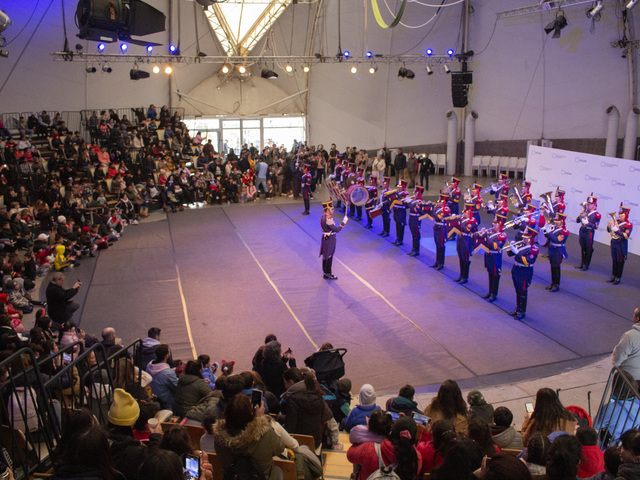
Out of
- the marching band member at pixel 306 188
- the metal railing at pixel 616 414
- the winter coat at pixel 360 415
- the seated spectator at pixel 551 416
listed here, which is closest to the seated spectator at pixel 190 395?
the winter coat at pixel 360 415

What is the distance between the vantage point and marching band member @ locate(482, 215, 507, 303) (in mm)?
10203

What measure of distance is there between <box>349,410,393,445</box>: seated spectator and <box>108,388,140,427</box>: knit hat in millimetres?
1574

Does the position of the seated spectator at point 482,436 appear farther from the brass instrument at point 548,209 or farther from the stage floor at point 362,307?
the brass instrument at point 548,209

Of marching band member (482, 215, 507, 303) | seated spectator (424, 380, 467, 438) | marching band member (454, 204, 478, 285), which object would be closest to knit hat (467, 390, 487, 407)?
seated spectator (424, 380, 467, 438)

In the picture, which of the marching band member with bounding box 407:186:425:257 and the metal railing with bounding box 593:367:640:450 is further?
the marching band member with bounding box 407:186:425:257

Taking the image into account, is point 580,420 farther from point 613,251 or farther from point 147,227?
point 147,227

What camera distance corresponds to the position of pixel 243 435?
3.62 meters

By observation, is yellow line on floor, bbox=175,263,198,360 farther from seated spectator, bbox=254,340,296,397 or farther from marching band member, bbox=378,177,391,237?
marching band member, bbox=378,177,391,237

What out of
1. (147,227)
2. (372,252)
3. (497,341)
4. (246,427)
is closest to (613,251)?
(497,341)

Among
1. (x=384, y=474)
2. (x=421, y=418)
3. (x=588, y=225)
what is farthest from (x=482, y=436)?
(x=588, y=225)

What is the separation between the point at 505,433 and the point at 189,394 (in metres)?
2.85

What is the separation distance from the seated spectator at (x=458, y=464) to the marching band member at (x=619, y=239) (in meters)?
8.52

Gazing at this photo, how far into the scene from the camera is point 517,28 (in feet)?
66.0

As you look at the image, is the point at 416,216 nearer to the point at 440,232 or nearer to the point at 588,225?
the point at 440,232
